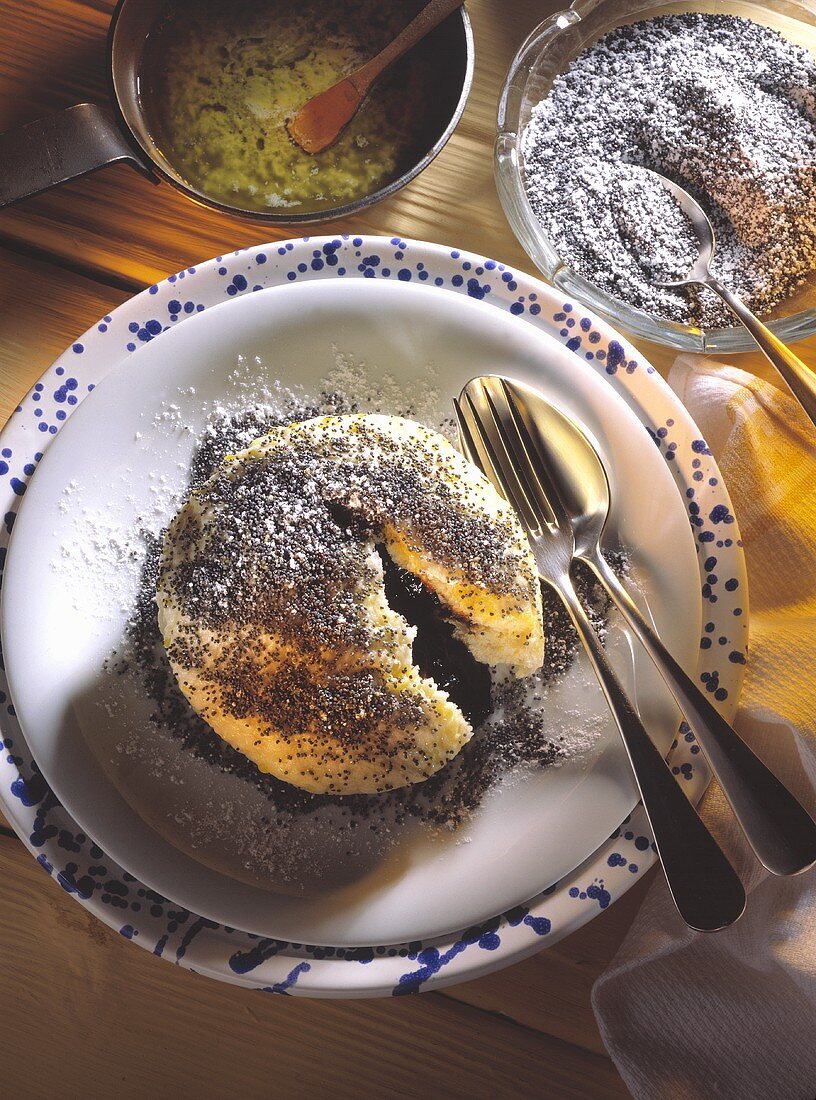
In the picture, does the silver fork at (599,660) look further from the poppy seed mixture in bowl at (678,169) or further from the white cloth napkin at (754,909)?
the poppy seed mixture in bowl at (678,169)

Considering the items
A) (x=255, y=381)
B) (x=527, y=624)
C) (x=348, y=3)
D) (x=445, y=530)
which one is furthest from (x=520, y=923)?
(x=348, y=3)

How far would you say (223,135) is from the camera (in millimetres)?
1110

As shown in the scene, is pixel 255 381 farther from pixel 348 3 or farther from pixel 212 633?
pixel 348 3

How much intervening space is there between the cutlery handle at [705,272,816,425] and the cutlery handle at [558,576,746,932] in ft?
1.28

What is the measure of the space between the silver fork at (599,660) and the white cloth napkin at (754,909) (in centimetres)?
13

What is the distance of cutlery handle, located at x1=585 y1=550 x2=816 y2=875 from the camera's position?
0.86m

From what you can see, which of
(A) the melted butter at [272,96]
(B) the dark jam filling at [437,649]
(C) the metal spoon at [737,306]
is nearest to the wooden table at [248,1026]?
(A) the melted butter at [272,96]

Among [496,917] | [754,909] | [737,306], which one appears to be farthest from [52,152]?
[754,909]

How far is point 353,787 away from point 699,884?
35 cm

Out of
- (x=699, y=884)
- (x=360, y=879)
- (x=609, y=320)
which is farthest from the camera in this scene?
(x=609, y=320)

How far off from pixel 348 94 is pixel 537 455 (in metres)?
0.49

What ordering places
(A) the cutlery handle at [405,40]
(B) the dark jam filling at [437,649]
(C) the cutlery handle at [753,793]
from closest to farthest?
(C) the cutlery handle at [753,793] < (B) the dark jam filling at [437,649] < (A) the cutlery handle at [405,40]

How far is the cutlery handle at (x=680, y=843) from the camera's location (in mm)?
865

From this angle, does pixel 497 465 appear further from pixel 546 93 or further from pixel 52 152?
pixel 52 152
